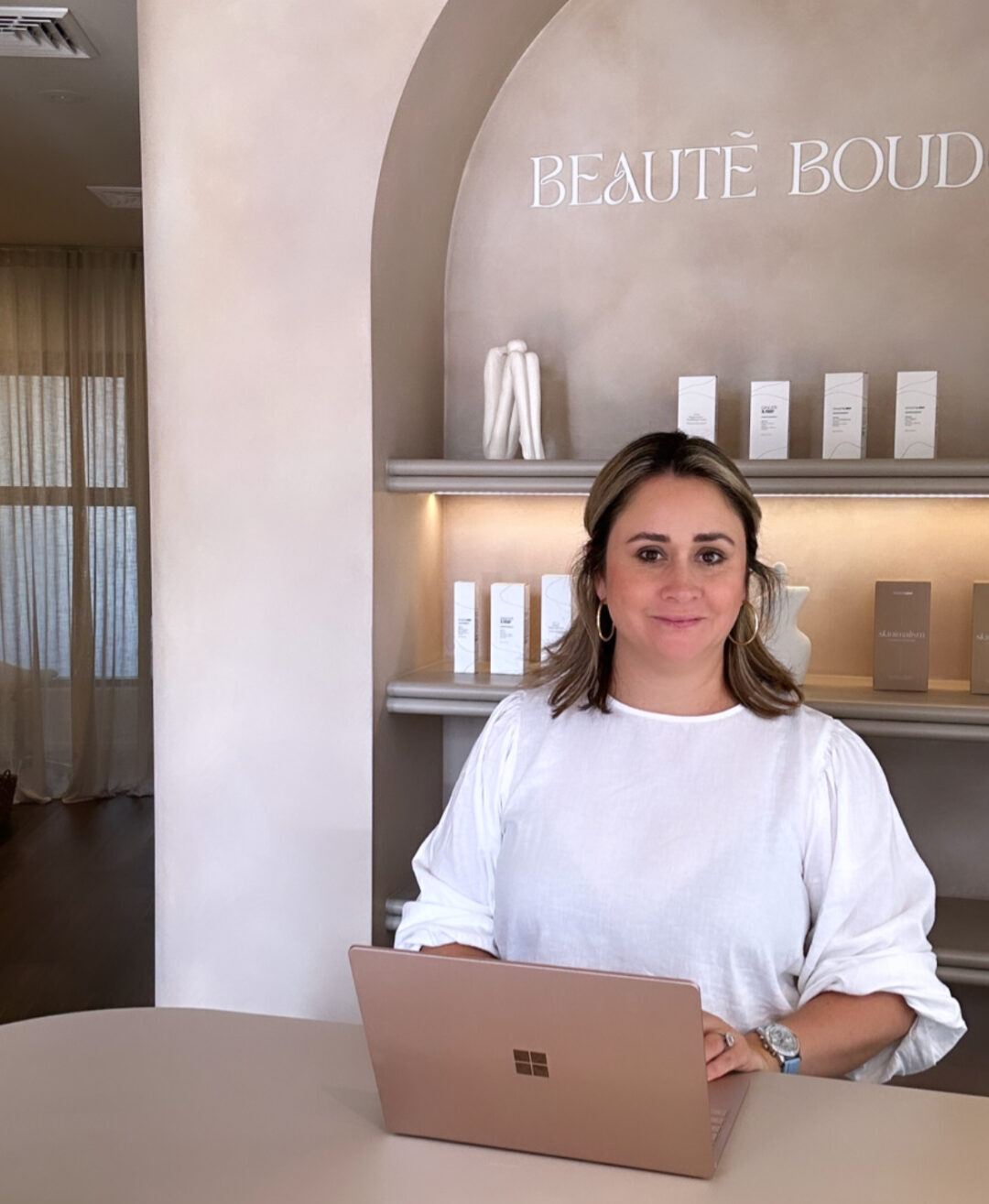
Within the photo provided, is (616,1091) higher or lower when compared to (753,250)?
lower

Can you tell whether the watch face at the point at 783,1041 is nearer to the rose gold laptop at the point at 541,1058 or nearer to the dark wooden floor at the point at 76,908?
the rose gold laptop at the point at 541,1058

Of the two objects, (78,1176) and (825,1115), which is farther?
(825,1115)

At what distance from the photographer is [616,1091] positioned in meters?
1.15

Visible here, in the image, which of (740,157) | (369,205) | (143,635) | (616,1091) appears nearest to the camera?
(616,1091)

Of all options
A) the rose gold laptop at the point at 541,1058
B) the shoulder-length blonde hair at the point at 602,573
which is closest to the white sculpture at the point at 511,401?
the shoulder-length blonde hair at the point at 602,573

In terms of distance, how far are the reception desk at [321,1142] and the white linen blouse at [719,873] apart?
355 mm

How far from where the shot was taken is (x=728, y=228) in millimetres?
2820

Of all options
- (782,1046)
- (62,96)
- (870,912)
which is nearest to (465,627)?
(870,912)

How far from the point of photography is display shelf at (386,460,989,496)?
2.37 m

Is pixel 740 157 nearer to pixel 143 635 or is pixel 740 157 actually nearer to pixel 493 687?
pixel 493 687

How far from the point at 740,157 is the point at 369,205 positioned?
0.86 metres

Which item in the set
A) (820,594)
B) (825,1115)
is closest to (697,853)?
(825,1115)

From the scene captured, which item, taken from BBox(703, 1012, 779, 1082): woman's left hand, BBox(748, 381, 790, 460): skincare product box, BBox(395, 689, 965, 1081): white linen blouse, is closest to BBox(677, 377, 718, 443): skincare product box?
BBox(748, 381, 790, 460): skincare product box

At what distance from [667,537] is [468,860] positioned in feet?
1.91
